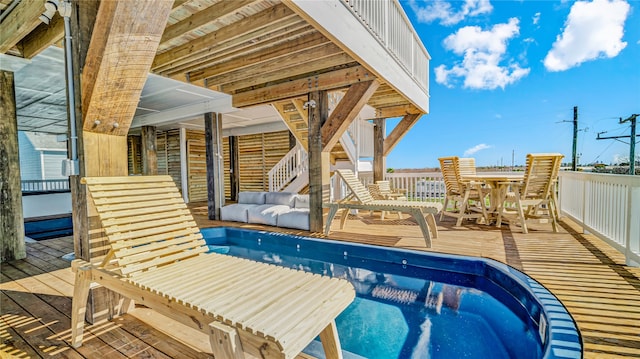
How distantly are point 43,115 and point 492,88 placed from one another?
5848 cm

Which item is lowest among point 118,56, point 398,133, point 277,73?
point 118,56

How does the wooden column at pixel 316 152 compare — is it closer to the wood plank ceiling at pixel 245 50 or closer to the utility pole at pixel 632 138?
the wood plank ceiling at pixel 245 50

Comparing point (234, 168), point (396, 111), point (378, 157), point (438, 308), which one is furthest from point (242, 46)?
point (234, 168)

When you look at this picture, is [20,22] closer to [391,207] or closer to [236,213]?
[236,213]

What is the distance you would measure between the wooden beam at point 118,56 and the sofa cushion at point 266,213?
3673 millimetres

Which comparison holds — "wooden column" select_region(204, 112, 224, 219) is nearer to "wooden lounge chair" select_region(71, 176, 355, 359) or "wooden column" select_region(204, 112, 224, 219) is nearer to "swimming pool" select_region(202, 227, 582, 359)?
"swimming pool" select_region(202, 227, 582, 359)

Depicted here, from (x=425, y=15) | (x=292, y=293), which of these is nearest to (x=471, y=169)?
(x=292, y=293)

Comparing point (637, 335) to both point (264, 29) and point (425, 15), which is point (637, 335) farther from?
point (425, 15)

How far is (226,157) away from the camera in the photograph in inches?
416

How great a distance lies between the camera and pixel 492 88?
164ft

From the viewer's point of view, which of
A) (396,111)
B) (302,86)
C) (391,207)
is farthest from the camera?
(396,111)

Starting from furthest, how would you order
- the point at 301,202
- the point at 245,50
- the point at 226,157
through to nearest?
1. the point at 226,157
2. the point at 301,202
3. the point at 245,50

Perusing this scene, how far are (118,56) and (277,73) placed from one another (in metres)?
3.24

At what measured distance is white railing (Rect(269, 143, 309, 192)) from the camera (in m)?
7.73
